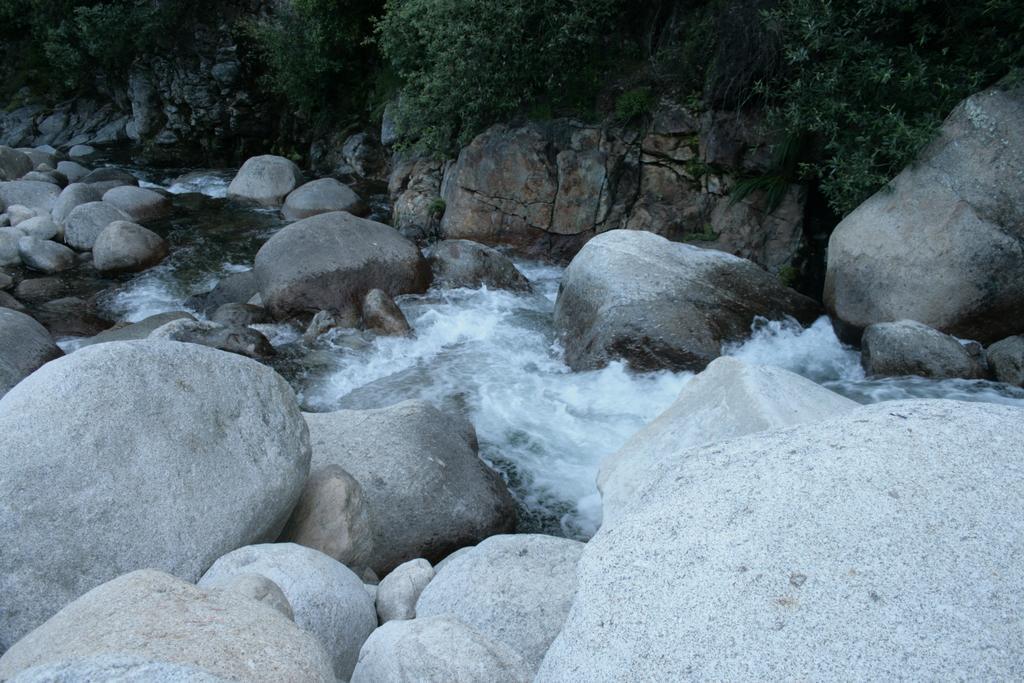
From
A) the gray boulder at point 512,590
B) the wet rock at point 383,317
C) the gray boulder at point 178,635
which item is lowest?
the wet rock at point 383,317

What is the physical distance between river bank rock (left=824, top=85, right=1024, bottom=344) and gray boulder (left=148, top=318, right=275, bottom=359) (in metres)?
6.20

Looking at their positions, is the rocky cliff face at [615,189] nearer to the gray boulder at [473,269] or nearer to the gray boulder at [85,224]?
the gray boulder at [473,269]

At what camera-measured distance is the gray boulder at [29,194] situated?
13.1 metres

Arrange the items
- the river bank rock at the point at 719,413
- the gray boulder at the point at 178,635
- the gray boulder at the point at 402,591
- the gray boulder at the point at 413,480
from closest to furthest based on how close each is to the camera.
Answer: the gray boulder at the point at 178,635
the gray boulder at the point at 402,591
the river bank rock at the point at 719,413
the gray boulder at the point at 413,480

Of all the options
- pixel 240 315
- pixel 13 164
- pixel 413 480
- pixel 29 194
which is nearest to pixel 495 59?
pixel 240 315

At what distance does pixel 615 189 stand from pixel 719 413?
23.8 ft

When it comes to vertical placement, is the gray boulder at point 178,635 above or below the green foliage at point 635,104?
below

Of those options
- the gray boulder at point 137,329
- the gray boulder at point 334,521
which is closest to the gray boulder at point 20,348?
the gray boulder at point 137,329

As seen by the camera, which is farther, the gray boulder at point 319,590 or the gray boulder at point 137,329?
the gray boulder at point 137,329

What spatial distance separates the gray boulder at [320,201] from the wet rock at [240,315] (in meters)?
4.28

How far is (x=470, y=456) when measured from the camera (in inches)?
212

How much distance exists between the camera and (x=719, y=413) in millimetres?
4215

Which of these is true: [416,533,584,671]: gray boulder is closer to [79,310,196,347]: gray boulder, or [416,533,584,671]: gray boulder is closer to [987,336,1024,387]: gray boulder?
[987,336,1024,387]: gray boulder

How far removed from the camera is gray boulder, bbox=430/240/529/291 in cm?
995
